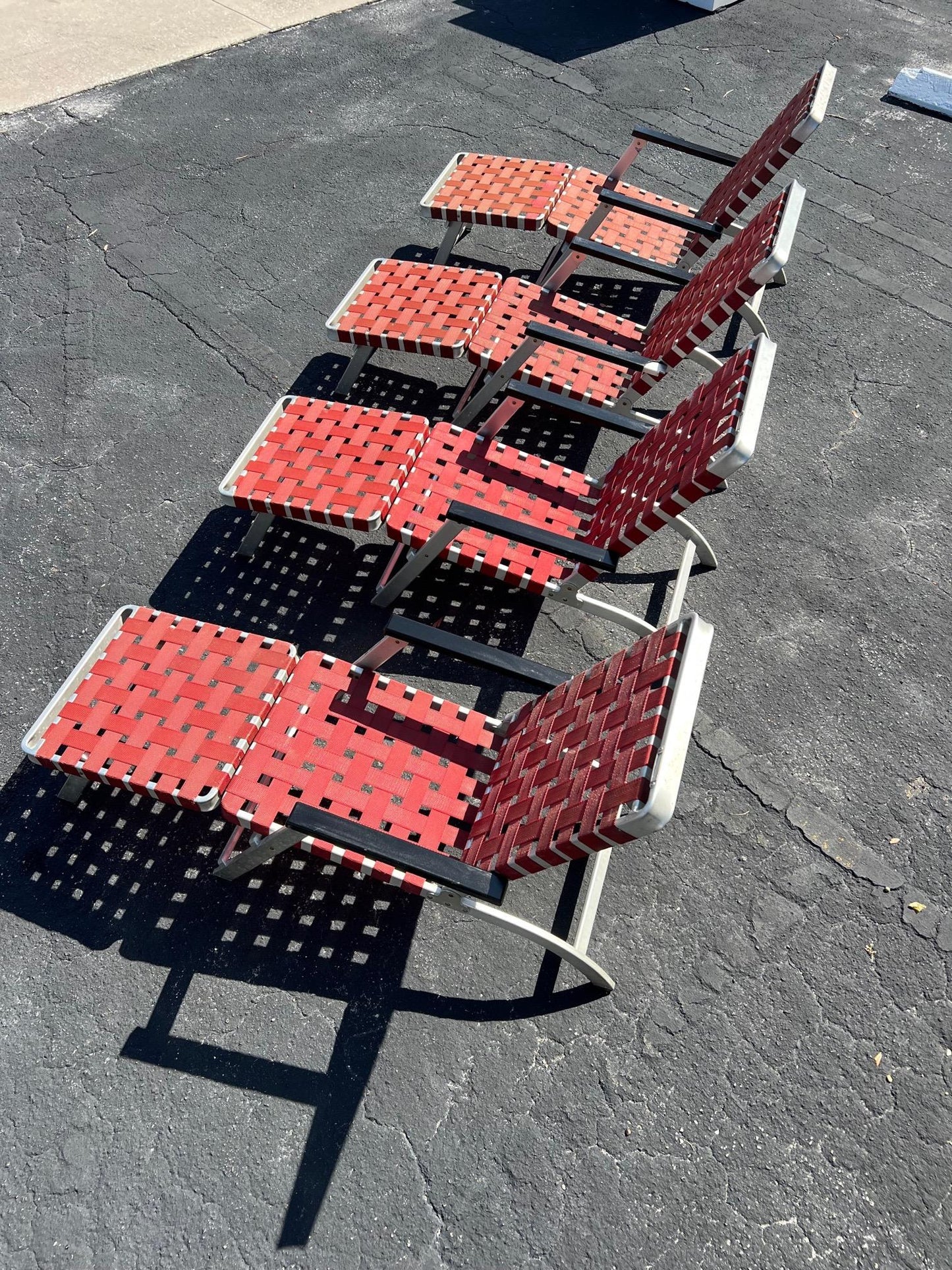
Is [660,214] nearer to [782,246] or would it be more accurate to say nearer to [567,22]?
[782,246]

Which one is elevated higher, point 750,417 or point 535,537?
point 750,417

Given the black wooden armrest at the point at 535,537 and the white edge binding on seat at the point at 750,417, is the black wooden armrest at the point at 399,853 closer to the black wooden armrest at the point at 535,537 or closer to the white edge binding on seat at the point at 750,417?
the black wooden armrest at the point at 535,537

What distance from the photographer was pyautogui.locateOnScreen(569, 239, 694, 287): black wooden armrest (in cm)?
405

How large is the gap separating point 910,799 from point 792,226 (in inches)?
86.7

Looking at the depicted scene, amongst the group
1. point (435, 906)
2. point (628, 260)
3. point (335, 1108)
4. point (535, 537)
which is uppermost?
point (628, 260)

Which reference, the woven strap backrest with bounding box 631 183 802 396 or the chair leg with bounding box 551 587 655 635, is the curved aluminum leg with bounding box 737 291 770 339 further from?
the chair leg with bounding box 551 587 655 635

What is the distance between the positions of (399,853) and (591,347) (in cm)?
229

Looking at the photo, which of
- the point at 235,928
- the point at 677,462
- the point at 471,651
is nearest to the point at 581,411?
the point at 677,462

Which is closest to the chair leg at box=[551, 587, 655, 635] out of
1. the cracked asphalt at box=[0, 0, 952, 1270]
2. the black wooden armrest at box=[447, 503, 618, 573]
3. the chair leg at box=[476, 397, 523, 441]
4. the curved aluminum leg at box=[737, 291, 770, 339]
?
the cracked asphalt at box=[0, 0, 952, 1270]

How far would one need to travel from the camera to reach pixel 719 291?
3.42m

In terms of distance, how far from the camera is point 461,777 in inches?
107

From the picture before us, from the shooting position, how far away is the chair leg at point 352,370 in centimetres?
439

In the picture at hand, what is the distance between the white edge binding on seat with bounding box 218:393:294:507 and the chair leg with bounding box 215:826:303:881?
4.44 ft

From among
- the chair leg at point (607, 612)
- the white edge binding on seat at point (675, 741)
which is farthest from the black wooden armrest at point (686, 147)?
the white edge binding on seat at point (675, 741)
